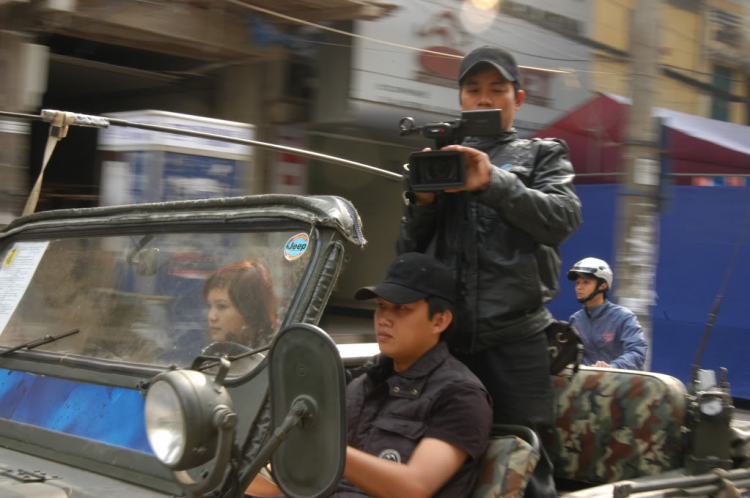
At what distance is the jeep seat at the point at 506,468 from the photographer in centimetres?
232

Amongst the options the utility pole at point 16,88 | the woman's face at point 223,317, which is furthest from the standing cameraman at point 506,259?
the utility pole at point 16,88

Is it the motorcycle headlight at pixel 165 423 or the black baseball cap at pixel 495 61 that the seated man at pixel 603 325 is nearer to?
the black baseball cap at pixel 495 61

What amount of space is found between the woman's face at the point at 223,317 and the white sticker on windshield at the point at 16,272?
3.08 ft

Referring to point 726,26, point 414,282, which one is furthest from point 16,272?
point 726,26

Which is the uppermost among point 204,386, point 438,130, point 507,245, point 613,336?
point 438,130

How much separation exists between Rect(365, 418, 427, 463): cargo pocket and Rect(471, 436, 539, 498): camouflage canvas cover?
200mm

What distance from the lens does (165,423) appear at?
74.9 inches

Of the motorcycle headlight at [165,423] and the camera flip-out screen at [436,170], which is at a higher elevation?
the camera flip-out screen at [436,170]

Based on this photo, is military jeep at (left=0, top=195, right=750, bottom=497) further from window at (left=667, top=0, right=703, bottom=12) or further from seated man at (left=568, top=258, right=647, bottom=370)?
window at (left=667, top=0, right=703, bottom=12)

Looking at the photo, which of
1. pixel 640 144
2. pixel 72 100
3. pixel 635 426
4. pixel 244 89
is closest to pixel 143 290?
pixel 635 426

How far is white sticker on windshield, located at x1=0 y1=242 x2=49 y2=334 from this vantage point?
10.00 ft

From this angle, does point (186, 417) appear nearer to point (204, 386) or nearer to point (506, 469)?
point (204, 386)

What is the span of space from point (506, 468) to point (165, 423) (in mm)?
899

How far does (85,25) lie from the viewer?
7457 mm
